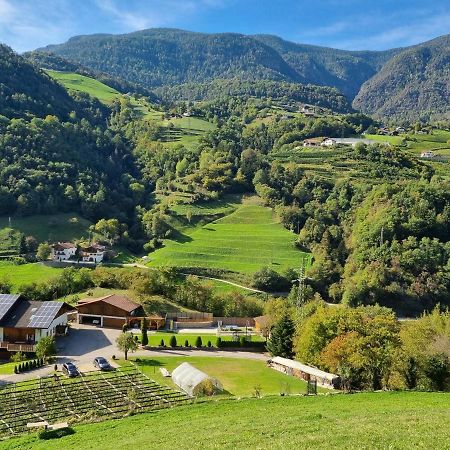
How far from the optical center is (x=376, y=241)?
9288 cm

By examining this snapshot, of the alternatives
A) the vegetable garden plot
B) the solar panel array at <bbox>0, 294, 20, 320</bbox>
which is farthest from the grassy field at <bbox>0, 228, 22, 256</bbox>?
the vegetable garden plot

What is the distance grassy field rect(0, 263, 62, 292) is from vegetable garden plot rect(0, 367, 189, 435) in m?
37.8

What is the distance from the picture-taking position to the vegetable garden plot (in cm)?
2692

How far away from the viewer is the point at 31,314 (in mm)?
46844

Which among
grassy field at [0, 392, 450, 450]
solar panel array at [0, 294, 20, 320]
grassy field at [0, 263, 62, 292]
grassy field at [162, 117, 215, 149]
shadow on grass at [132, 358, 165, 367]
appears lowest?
shadow on grass at [132, 358, 165, 367]

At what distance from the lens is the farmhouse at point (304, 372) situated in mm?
36219

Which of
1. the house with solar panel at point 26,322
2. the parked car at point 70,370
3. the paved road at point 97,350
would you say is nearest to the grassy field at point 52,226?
the house with solar panel at point 26,322

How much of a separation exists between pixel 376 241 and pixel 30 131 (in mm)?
86905

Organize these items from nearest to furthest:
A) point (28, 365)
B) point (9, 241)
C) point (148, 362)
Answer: point (28, 365) < point (148, 362) < point (9, 241)

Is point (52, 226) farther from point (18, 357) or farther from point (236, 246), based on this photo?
point (18, 357)

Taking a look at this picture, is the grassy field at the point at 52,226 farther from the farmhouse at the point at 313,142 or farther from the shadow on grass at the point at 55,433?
the shadow on grass at the point at 55,433

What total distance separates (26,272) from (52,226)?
25.8 metres

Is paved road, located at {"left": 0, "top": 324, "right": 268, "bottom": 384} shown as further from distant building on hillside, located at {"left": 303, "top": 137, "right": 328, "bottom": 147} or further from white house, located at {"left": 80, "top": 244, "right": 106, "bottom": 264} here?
distant building on hillside, located at {"left": 303, "top": 137, "right": 328, "bottom": 147}

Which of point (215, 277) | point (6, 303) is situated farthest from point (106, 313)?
point (215, 277)
